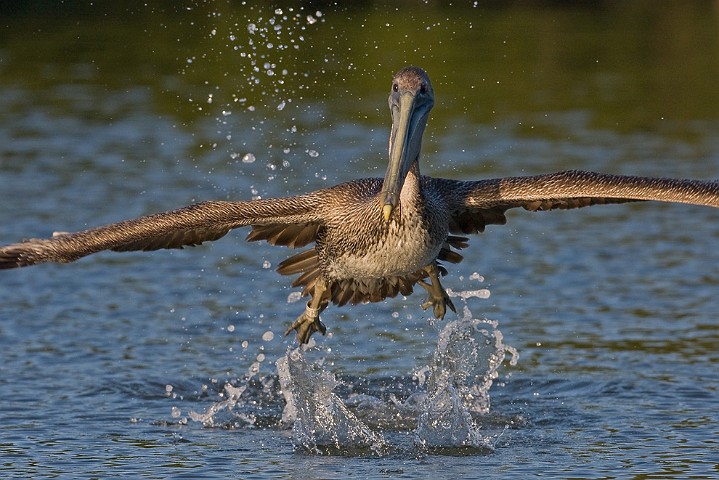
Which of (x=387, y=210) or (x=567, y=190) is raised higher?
(x=567, y=190)

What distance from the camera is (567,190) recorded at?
845 centimetres

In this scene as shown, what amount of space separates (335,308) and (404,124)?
15.6 ft

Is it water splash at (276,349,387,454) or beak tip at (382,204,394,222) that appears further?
water splash at (276,349,387,454)

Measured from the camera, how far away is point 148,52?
2439 cm

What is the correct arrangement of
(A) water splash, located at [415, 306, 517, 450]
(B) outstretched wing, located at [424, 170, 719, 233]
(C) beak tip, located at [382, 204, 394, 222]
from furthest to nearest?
(A) water splash, located at [415, 306, 517, 450] → (B) outstretched wing, located at [424, 170, 719, 233] → (C) beak tip, located at [382, 204, 394, 222]

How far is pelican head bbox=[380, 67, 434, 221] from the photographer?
731 cm

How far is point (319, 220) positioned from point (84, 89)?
45.7 feet

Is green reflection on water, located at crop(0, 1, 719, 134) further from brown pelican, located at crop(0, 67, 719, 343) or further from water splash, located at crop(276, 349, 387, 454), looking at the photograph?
brown pelican, located at crop(0, 67, 719, 343)

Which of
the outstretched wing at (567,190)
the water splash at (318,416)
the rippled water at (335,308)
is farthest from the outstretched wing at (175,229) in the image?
the rippled water at (335,308)

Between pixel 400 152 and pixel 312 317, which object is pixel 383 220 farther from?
pixel 312 317

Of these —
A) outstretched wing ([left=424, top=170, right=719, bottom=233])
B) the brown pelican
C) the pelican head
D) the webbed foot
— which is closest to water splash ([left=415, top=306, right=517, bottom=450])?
the brown pelican

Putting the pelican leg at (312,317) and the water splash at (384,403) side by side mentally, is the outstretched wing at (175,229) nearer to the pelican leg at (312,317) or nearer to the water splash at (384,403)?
the pelican leg at (312,317)

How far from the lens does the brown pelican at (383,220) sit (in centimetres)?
786

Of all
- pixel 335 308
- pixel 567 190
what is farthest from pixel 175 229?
pixel 335 308
